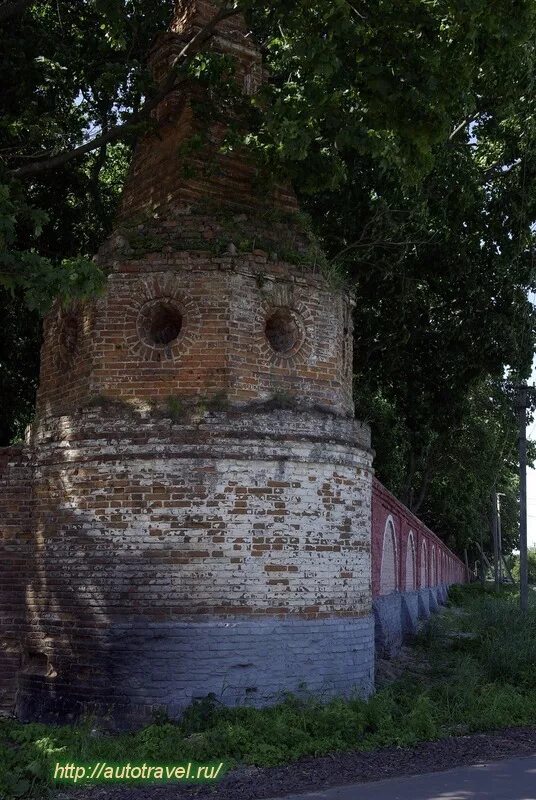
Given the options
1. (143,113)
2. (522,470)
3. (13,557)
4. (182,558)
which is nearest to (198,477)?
(182,558)

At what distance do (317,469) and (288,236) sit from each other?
279cm

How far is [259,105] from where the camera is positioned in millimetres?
10180

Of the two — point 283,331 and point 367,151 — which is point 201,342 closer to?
point 283,331

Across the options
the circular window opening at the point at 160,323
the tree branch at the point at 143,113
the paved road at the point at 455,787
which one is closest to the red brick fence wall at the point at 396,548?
the circular window opening at the point at 160,323

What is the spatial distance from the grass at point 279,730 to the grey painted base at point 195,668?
24 cm

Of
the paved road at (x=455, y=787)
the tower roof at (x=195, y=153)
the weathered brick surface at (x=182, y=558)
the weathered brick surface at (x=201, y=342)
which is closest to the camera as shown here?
the paved road at (x=455, y=787)

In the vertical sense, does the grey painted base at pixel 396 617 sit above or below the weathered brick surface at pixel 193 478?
below

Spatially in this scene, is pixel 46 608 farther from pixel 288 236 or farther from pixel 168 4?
pixel 168 4

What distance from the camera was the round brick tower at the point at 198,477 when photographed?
8.93 meters

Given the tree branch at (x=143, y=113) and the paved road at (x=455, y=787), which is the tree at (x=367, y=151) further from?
the paved road at (x=455, y=787)

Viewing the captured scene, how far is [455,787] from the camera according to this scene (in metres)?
6.96

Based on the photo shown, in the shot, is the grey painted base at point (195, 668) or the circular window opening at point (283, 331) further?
the circular window opening at point (283, 331)

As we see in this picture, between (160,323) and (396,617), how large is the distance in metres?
9.33

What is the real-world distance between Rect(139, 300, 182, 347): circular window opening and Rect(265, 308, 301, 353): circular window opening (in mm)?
1058
